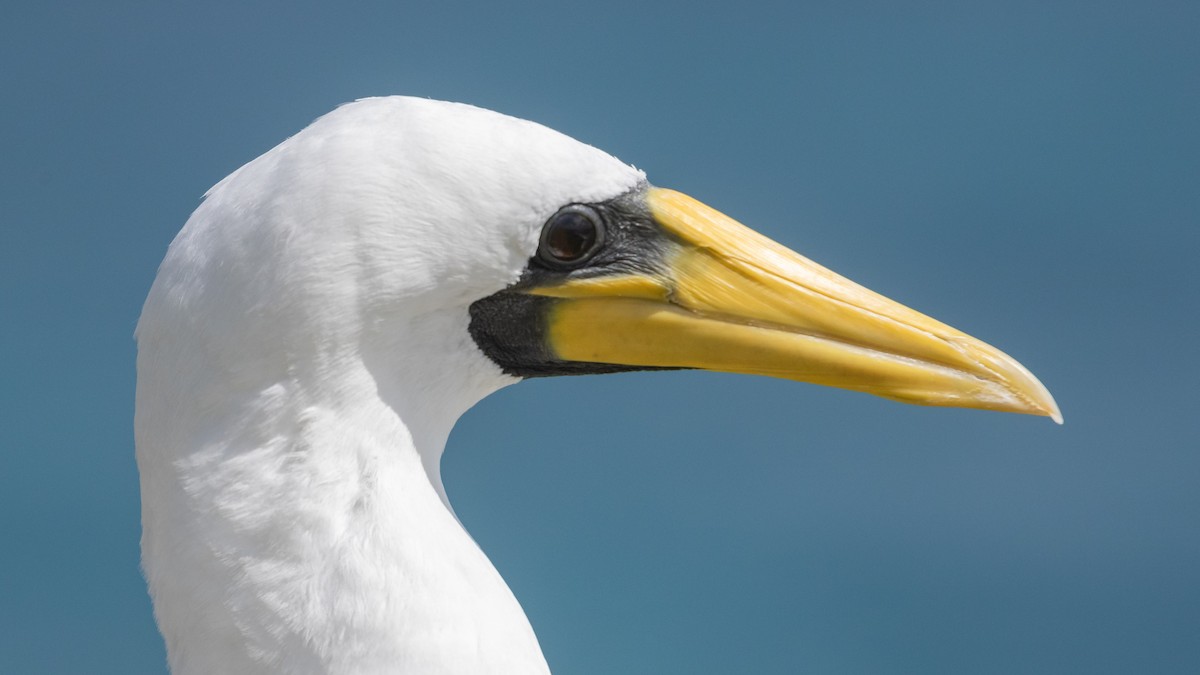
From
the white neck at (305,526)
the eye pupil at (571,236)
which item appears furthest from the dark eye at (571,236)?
the white neck at (305,526)

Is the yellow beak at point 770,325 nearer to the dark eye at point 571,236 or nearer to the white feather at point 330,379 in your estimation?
the dark eye at point 571,236

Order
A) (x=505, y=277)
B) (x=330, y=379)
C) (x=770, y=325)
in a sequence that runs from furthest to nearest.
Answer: (x=770, y=325) → (x=505, y=277) → (x=330, y=379)

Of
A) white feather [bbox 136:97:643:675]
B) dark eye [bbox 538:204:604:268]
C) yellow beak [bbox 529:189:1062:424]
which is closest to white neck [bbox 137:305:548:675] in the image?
white feather [bbox 136:97:643:675]

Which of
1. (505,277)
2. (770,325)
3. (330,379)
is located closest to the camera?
(330,379)

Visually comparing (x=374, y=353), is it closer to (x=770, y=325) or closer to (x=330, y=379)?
(x=330, y=379)

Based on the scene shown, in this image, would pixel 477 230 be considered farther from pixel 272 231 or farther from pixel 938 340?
pixel 938 340

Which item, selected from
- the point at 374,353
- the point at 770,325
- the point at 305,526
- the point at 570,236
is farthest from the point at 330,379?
the point at 770,325
